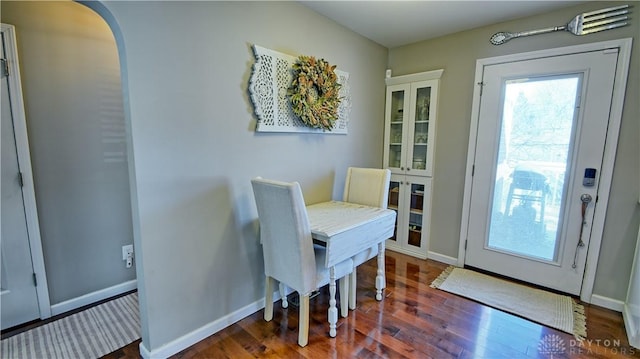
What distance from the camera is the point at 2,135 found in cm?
181

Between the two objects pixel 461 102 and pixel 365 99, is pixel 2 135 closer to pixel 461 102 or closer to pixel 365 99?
pixel 365 99

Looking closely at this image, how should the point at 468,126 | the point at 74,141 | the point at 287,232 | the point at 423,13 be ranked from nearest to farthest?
the point at 287,232 → the point at 74,141 → the point at 423,13 → the point at 468,126

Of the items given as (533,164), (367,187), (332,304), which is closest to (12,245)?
(332,304)

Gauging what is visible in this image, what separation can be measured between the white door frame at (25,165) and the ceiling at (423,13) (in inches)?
78.2

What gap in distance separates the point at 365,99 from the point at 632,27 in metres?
2.09

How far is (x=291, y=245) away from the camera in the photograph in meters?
1.77

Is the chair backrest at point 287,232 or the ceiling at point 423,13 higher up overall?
the ceiling at point 423,13

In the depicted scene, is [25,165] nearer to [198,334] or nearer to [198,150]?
[198,150]

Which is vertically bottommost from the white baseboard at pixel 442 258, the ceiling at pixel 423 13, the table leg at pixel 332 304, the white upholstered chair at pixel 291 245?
the white baseboard at pixel 442 258

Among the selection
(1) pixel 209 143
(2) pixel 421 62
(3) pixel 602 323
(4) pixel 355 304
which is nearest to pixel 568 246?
(3) pixel 602 323

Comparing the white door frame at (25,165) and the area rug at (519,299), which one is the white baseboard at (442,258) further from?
the white door frame at (25,165)

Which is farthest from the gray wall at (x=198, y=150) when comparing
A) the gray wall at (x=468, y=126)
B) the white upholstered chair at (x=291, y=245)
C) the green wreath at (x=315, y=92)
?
the gray wall at (x=468, y=126)

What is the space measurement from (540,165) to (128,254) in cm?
368

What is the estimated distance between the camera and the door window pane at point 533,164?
7.89 feet
